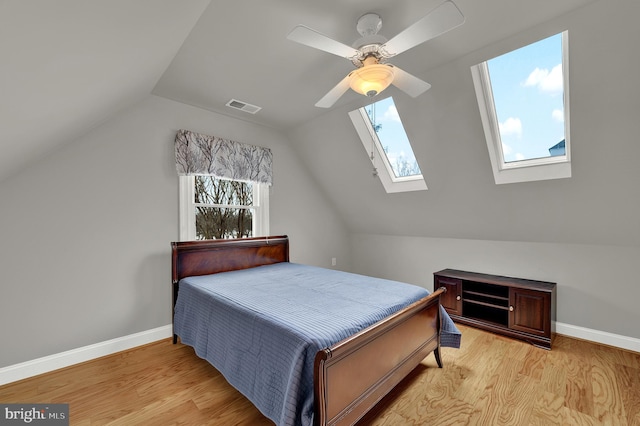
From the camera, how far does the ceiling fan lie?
147cm

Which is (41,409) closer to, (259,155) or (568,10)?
(259,155)

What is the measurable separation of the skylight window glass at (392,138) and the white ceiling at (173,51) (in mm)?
550

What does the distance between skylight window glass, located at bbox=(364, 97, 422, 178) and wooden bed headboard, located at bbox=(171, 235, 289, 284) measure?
175cm

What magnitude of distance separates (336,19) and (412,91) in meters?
0.71

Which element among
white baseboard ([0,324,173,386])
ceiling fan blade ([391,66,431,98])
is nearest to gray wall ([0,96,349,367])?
white baseboard ([0,324,173,386])

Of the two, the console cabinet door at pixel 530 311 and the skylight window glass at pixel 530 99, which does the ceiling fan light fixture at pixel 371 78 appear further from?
the console cabinet door at pixel 530 311

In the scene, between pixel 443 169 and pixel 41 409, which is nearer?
pixel 41 409

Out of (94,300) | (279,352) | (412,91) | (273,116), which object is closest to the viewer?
(279,352)

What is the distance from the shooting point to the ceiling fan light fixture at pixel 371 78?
1.72 m

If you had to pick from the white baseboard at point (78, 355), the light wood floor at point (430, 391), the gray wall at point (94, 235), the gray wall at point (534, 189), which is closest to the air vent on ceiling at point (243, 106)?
the gray wall at point (94, 235)

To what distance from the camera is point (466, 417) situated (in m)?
1.76

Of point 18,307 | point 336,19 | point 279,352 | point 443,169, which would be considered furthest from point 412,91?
point 18,307

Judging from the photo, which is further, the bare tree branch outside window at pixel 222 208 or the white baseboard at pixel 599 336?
the bare tree branch outside window at pixel 222 208

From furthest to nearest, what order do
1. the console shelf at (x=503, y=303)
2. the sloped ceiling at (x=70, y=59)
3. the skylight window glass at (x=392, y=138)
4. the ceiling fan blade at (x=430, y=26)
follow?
1. the skylight window glass at (x=392, y=138)
2. the console shelf at (x=503, y=303)
3. the ceiling fan blade at (x=430, y=26)
4. the sloped ceiling at (x=70, y=59)
